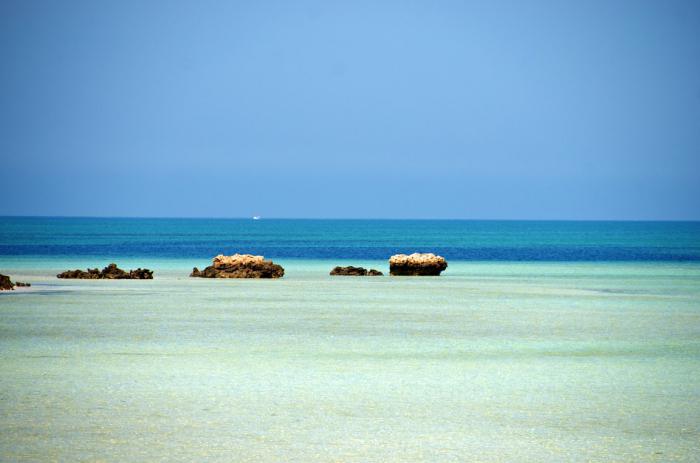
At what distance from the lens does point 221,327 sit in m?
22.4

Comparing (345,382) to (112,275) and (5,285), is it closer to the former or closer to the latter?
(5,285)

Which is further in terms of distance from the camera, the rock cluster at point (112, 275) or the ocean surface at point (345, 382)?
the rock cluster at point (112, 275)

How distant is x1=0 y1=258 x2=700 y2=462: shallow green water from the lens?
10.9m

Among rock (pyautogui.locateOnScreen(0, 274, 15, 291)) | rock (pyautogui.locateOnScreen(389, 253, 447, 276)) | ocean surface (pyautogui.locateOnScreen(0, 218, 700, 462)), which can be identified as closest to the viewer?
ocean surface (pyautogui.locateOnScreen(0, 218, 700, 462))

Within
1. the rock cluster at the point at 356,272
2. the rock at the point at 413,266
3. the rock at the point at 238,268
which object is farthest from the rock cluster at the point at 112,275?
the rock at the point at 413,266

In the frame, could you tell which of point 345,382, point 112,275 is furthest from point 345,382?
point 112,275

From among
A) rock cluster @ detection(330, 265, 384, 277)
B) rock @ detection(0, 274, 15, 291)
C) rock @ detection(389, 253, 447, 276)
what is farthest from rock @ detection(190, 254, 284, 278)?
rock @ detection(0, 274, 15, 291)

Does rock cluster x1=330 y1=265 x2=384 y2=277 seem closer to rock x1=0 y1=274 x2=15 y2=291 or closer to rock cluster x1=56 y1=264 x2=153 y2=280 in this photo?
rock cluster x1=56 y1=264 x2=153 y2=280

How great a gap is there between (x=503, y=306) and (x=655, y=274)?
26.9 metres

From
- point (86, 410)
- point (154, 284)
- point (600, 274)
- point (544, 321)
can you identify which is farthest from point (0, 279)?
point (600, 274)

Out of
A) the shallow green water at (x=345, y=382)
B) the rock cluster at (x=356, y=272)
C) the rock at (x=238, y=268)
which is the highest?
the rock at (x=238, y=268)

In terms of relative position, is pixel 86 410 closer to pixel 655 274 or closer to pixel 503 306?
pixel 503 306

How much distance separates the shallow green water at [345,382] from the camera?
35.8 feet

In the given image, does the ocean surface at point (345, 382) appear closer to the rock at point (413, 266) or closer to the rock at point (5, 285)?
the rock at point (5, 285)
